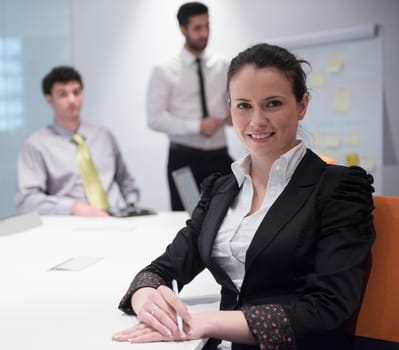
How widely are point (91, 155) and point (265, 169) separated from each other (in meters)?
1.98

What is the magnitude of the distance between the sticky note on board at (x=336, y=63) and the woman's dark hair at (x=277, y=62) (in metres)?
2.46

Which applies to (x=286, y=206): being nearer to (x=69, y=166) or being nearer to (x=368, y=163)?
(x=69, y=166)

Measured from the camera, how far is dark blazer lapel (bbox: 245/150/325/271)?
1.15 m

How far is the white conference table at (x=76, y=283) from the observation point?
3.56 feet

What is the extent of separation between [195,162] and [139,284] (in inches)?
94.3

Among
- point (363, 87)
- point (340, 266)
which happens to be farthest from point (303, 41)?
point (340, 266)

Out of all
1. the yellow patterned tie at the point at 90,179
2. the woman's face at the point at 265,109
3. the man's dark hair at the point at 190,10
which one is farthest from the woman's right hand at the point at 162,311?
the man's dark hair at the point at 190,10

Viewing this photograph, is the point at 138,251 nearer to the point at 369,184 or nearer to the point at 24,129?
the point at 369,184

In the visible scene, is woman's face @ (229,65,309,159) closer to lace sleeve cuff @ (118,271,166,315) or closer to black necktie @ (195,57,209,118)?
lace sleeve cuff @ (118,271,166,315)

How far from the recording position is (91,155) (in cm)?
311

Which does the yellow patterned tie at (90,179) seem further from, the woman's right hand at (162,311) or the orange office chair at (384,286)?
the orange office chair at (384,286)

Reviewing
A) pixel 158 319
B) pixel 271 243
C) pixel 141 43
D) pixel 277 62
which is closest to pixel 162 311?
pixel 158 319

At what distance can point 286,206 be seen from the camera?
1174mm

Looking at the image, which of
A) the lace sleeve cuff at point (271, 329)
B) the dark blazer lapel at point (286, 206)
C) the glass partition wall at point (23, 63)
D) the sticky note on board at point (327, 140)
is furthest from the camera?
the glass partition wall at point (23, 63)
